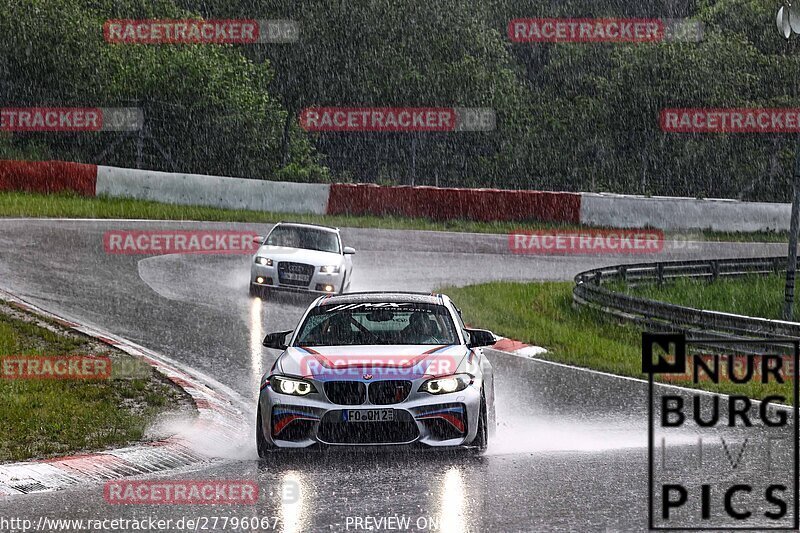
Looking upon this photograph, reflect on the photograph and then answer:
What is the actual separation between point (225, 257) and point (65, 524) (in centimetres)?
1675

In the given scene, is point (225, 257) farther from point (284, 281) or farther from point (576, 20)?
point (576, 20)

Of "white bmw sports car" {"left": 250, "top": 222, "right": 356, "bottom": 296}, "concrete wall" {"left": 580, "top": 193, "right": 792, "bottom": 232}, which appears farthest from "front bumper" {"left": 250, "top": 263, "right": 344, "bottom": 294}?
"concrete wall" {"left": 580, "top": 193, "right": 792, "bottom": 232}

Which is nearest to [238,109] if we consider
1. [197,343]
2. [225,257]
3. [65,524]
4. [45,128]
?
[45,128]

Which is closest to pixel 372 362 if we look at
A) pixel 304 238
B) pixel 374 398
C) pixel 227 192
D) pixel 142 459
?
pixel 374 398

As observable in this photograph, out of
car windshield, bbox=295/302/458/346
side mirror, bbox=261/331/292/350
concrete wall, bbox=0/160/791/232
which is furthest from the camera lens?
concrete wall, bbox=0/160/791/232

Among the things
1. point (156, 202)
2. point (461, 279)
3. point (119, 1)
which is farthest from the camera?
point (119, 1)

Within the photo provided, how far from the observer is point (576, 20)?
55406 mm

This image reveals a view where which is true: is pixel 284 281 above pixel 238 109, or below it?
below

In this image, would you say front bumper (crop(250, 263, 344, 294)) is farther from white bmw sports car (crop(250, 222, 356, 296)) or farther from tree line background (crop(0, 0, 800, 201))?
tree line background (crop(0, 0, 800, 201))

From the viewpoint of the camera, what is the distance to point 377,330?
34.5ft

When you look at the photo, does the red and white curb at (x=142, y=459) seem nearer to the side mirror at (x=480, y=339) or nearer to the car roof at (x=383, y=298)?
the car roof at (x=383, y=298)

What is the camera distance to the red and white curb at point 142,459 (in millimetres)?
8883

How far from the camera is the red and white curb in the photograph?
29.1 ft

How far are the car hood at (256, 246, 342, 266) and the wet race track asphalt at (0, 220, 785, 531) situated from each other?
0.64 m
